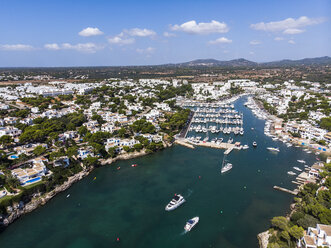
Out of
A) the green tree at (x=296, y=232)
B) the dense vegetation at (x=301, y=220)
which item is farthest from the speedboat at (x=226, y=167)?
the green tree at (x=296, y=232)

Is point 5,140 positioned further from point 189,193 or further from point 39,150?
point 189,193

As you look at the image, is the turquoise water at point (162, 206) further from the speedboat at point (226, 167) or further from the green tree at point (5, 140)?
the green tree at point (5, 140)

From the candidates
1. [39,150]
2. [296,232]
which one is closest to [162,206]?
[296,232]

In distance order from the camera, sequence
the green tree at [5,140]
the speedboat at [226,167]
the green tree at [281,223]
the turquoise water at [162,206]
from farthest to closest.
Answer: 1. the green tree at [5,140]
2. the speedboat at [226,167]
3. the turquoise water at [162,206]
4. the green tree at [281,223]

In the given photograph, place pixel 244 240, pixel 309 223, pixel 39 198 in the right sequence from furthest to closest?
pixel 39 198, pixel 244 240, pixel 309 223

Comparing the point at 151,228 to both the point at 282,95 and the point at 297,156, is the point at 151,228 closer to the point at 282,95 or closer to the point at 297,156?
the point at 297,156

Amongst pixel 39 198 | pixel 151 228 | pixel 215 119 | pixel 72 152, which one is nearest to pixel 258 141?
pixel 215 119

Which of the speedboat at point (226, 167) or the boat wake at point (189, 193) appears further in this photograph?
the speedboat at point (226, 167)
